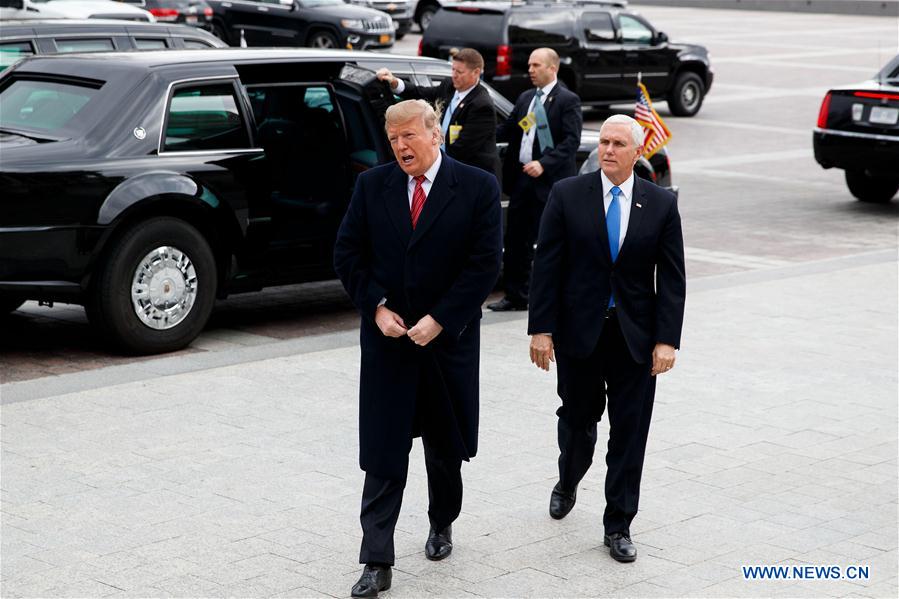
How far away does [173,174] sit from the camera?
8.64 metres

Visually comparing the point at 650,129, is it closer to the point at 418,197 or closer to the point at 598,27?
the point at 418,197

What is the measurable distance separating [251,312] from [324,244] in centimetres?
103

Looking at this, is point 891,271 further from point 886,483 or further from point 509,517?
point 509,517

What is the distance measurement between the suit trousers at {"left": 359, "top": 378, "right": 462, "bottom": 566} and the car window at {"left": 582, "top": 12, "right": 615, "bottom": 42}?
660 inches

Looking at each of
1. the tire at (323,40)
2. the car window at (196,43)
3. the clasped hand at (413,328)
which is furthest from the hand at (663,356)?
the tire at (323,40)

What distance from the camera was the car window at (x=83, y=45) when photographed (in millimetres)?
12531

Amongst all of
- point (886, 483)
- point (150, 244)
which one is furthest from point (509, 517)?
point (150, 244)

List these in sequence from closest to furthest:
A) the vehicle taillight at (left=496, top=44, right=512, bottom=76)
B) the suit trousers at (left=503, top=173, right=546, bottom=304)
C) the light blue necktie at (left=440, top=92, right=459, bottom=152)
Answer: the light blue necktie at (left=440, top=92, right=459, bottom=152), the suit trousers at (left=503, top=173, right=546, bottom=304), the vehicle taillight at (left=496, top=44, right=512, bottom=76)

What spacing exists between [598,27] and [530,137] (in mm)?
12098

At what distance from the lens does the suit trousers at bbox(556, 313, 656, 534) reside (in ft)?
18.2

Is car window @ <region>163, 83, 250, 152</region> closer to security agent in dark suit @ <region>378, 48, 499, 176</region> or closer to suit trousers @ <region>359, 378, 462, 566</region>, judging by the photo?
security agent in dark suit @ <region>378, 48, 499, 176</region>

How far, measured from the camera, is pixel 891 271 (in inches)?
Answer: 454

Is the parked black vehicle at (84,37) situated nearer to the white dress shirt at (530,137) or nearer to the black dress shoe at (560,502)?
the white dress shirt at (530,137)

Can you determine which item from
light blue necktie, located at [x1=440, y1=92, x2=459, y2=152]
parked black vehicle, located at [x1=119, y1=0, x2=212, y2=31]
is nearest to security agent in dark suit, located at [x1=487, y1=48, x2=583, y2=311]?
light blue necktie, located at [x1=440, y1=92, x2=459, y2=152]
